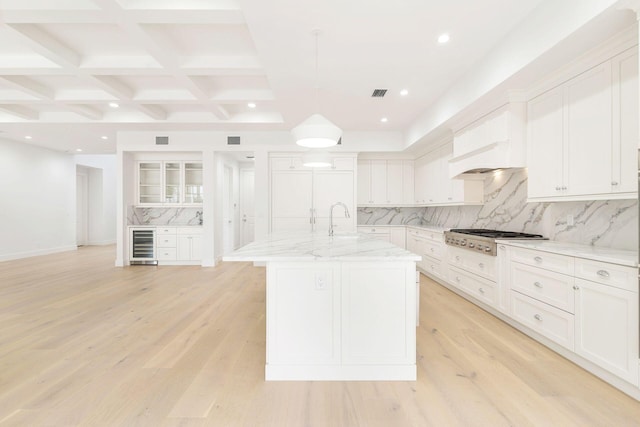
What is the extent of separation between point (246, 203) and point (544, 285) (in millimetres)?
7082

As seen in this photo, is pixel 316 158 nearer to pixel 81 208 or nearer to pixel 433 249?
pixel 433 249

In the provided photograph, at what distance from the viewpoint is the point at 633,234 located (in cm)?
243

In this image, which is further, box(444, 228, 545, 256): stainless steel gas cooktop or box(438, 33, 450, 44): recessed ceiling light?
box(444, 228, 545, 256): stainless steel gas cooktop

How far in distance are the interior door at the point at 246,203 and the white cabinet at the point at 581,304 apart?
6742 millimetres

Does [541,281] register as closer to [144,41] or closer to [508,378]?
[508,378]

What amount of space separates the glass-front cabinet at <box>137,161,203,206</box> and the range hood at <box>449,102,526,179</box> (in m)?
5.28

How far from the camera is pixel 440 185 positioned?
16.7 feet

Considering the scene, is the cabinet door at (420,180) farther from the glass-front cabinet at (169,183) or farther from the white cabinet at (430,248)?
the glass-front cabinet at (169,183)

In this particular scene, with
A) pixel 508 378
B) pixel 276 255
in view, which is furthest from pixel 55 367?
pixel 508 378

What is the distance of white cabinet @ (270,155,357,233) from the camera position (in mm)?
5961

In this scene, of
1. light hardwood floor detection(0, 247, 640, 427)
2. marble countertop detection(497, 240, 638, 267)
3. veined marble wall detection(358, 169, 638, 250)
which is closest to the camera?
light hardwood floor detection(0, 247, 640, 427)

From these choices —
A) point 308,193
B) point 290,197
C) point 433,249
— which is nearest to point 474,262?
point 433,249

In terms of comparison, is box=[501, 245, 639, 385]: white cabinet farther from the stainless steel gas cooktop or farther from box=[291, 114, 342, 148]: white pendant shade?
box=[291, 114, 342, 148]: white pendant shade

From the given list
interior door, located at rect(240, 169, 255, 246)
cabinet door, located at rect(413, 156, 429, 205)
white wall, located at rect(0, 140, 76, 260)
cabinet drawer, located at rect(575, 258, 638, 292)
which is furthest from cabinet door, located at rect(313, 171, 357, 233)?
white wall, located at rect(0, 140, 76, 260)
